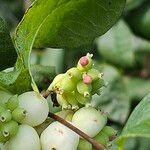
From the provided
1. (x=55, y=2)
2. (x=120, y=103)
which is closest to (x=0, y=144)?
(x=55, y=2)

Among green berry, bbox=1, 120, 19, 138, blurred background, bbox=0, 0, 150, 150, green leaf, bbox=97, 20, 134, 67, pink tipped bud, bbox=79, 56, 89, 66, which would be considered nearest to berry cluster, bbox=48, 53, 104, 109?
pink tipped bud, bbox=79, 56, 89, 66

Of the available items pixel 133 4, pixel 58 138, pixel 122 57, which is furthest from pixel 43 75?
pixel 133 4

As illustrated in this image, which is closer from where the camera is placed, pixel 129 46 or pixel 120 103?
pixel 120 103

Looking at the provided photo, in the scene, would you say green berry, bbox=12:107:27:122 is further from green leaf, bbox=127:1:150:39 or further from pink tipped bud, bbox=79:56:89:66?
green leaf, bbox=127:1:150:39

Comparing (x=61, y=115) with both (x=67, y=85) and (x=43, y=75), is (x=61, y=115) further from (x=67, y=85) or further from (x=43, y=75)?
(x=43, y=75)

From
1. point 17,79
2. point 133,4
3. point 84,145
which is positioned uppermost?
point 17,79

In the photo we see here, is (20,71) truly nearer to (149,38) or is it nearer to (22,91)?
(22,91)
